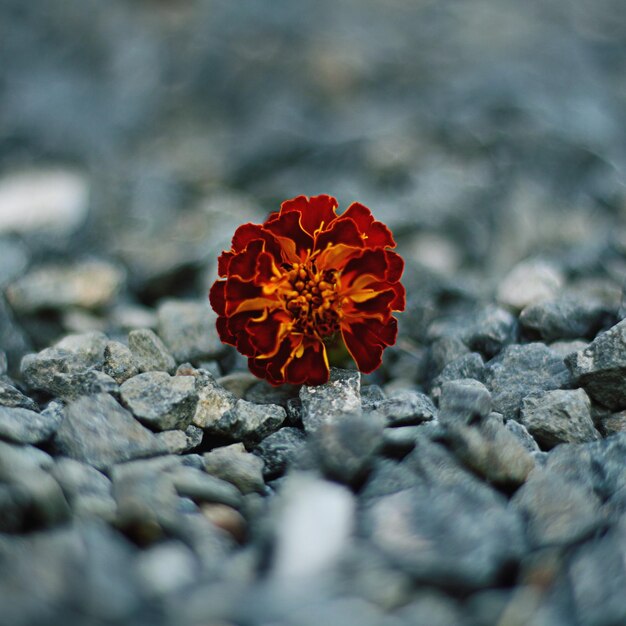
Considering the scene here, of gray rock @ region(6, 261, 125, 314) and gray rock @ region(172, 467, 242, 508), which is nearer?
gray rock @ region(172, 467, 242, 508)

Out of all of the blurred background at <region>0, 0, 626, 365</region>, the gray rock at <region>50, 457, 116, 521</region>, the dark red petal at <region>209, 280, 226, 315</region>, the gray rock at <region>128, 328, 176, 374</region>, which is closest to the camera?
the gray rock at <region>50, 457, 116, 521</region>

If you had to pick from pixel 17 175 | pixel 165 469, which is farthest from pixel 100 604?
pixel 17 175

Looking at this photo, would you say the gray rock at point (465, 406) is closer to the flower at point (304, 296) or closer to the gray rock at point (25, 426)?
the flower at point (304, 296)

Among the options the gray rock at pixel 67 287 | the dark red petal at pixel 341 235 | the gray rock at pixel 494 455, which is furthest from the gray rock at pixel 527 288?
the gray rock at pixel 67 287

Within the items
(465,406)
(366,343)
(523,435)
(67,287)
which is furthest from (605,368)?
(67,287)

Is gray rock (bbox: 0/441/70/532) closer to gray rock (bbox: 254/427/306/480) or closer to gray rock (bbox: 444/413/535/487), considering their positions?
gray rock (bbox: 254/427/306/480)

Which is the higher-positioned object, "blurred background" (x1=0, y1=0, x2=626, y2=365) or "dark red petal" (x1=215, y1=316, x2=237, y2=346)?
"blurred background" (x1=0, y1=0, x2=626, y2=365)

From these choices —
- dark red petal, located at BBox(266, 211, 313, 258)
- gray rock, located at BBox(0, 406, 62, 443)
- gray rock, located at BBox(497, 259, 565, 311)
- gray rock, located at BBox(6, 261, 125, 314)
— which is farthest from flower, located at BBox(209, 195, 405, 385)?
gray rock, located at BBox(6, 261, 125, 314)
